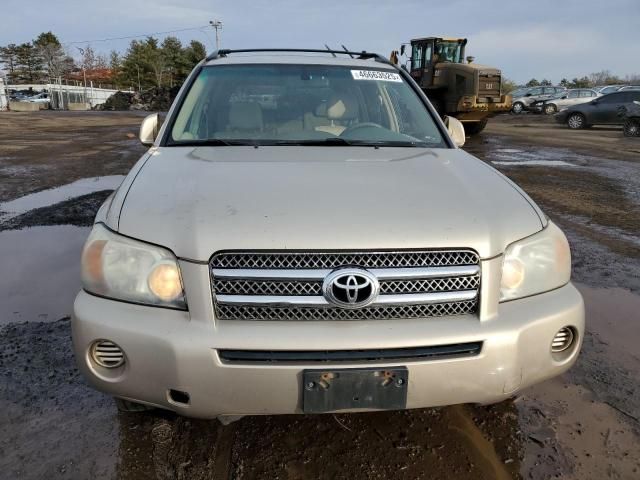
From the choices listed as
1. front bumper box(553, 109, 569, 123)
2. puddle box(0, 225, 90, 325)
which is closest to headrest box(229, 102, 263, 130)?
puddle box(0, 225, 90, 325)

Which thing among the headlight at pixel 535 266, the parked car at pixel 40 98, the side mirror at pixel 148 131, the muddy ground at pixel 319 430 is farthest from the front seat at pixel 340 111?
the parked car at pixel 40 98

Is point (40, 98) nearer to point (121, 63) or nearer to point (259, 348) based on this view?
point (121, 63)

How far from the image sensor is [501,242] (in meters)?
1.92

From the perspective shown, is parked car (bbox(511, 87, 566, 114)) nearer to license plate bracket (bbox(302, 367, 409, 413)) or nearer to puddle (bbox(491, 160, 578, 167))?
puddle (bbox(491, 160, 578, 167))

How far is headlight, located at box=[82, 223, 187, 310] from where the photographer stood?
1.84 meters

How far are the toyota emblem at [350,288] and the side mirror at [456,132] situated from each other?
1704mm

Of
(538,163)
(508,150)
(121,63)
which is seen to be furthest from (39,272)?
(121,63)

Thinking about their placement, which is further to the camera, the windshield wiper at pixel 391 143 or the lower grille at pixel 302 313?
the windshield wiper at pixel 391 143

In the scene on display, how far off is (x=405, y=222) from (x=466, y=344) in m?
0.48

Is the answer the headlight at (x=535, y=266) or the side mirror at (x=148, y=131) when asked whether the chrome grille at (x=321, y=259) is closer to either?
the headlight at (x=535, y=266)

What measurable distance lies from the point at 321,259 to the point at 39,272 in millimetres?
3282

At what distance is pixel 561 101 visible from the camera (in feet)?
96.4

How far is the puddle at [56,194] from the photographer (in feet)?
20.6

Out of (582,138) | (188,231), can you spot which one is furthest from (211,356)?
(582,138)
